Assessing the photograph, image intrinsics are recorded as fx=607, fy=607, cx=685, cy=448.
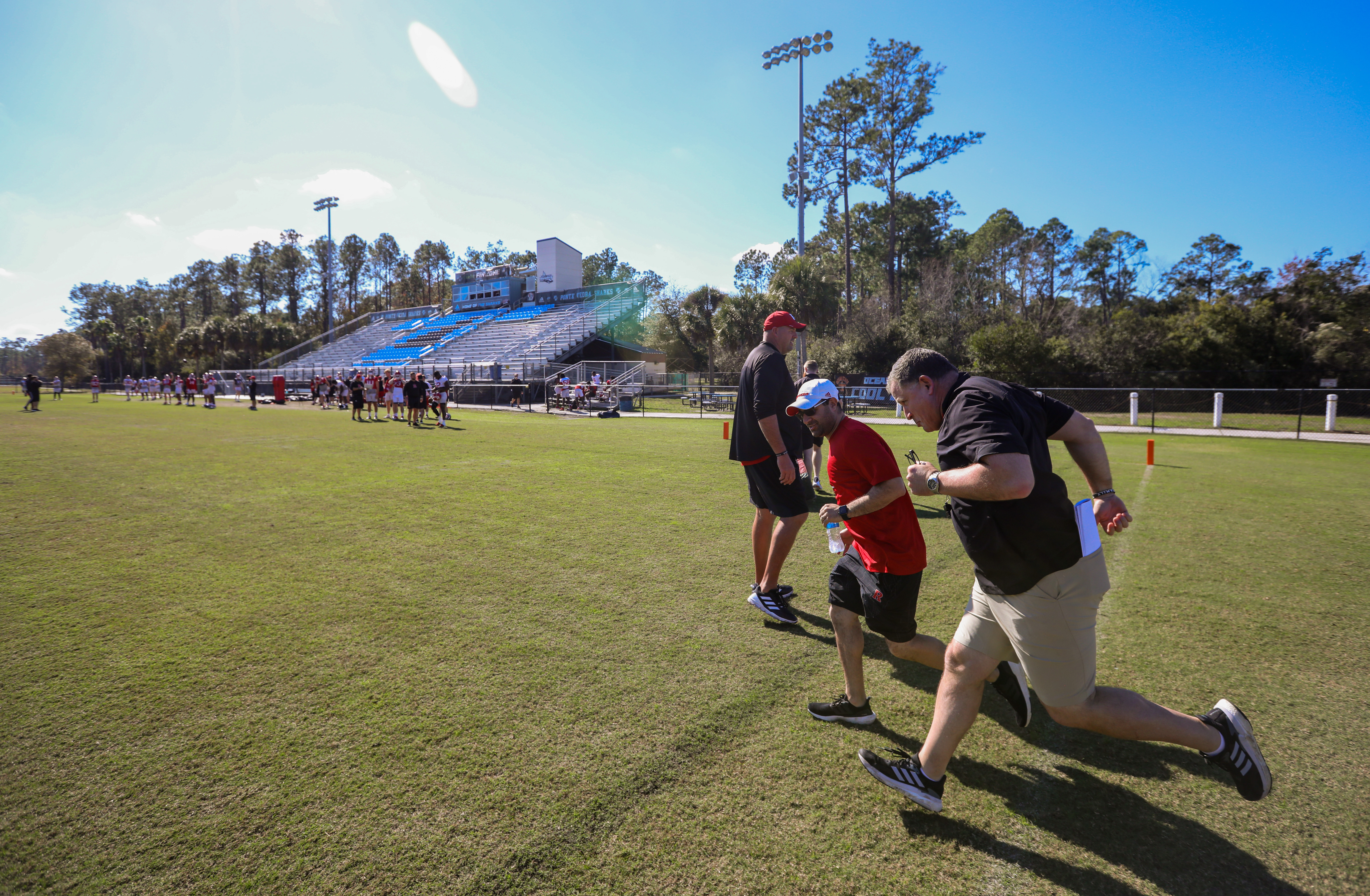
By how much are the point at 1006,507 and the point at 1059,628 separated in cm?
51

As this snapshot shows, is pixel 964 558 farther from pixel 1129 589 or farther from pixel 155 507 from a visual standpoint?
pixel 155 507

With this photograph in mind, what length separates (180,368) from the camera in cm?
7869

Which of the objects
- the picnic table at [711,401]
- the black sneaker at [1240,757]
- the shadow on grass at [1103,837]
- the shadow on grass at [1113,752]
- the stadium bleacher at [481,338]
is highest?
the stadium bleacher at [481,338]

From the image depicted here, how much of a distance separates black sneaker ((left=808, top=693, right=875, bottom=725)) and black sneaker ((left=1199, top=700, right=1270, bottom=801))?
1366mm

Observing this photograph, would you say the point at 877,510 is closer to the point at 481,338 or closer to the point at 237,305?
the point at 481,338

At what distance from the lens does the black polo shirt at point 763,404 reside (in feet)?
15.0

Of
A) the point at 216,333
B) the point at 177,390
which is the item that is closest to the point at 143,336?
the point at 216,333

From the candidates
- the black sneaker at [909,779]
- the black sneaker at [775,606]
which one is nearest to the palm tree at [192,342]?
the black sneaker at [775,606]

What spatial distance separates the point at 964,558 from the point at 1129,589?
134 centimetres

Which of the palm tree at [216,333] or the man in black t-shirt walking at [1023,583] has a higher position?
the palm tree at [216,333]

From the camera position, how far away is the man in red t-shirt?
3006 millimetres

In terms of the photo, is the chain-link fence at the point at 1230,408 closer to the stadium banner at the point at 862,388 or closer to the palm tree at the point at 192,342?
the stadium banner at the point at 862,388

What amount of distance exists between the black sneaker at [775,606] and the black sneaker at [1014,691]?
5.23ft

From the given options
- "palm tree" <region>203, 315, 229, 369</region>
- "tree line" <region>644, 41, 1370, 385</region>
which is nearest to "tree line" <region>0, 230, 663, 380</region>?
"palm tree" <region>203, 315, 229, 369</region>
